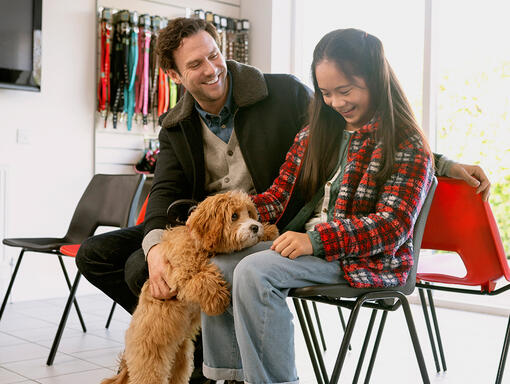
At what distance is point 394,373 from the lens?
2.69 m

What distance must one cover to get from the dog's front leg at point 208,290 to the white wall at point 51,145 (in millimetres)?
3175

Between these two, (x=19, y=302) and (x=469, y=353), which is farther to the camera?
(x=19, y=302)

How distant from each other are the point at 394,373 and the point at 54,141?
10.5 feet

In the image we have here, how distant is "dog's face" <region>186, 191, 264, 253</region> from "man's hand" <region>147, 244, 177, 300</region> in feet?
0.45

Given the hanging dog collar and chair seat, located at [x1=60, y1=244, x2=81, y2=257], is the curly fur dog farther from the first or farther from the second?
the hanging dog collar

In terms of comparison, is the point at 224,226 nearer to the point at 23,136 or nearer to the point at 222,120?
the point at 222,120

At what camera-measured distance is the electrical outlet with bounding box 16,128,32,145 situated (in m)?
4.58

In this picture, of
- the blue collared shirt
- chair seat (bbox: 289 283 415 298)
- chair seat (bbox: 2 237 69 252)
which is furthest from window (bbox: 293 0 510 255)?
chair seat (bbox: 289 283 415 298)

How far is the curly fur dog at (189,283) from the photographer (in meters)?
1.75

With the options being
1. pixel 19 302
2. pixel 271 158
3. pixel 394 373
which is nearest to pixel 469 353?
pixel 394 373

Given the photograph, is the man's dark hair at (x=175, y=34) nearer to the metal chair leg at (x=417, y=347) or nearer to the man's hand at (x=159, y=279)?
the man's hand at (x=159, y=279)

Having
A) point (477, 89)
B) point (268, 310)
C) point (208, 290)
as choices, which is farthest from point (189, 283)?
point (477, 89)

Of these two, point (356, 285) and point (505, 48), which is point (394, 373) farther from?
point (505, 48)

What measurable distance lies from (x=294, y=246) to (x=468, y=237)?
85 centimetres
